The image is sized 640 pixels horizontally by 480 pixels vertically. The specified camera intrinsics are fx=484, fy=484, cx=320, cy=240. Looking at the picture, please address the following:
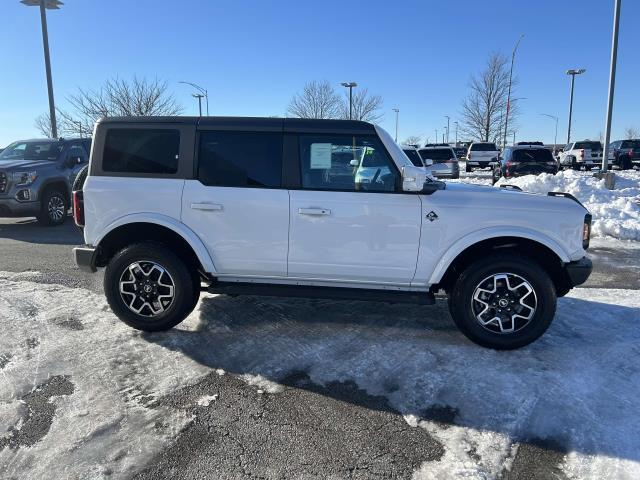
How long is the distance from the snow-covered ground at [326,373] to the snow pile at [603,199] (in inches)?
188

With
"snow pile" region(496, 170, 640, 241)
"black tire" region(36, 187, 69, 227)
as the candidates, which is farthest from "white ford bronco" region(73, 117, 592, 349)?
"black tire" region(36, 187, 69, 227)

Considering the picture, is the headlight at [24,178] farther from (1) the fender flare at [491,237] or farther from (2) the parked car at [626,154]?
(2) the parked car at [626,154]

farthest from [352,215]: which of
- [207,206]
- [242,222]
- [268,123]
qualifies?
[207,206]

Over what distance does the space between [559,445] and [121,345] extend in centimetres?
336

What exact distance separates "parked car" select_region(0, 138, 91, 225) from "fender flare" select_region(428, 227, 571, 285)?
9227 mm

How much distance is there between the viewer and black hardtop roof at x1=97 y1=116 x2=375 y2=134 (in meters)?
4.13

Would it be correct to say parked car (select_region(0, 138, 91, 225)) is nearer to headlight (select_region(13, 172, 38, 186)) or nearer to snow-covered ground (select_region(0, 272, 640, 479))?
Answer: headlight (select_region(13, 172, 38, 186))

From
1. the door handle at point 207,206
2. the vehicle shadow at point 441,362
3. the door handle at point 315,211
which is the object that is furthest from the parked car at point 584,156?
the door handle at point 207,206

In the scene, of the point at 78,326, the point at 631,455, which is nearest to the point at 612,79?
the point at 631,455

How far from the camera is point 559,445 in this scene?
110 inches

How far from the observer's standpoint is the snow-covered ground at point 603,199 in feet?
31.1

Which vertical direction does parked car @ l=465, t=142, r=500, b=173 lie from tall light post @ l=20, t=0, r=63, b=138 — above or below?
below

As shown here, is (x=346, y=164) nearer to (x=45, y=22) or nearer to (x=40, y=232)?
(x=40, y=232)

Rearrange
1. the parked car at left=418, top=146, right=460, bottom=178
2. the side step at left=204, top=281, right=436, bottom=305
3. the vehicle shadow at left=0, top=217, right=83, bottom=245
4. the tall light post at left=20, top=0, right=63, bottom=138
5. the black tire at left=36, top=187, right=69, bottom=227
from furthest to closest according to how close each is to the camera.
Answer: the parked car at left=418, top=146, right=460, bottom=178 → the tall light post at left=20, top=0, right=63, bottom=138 → the black tire at left=36, top=187, right=69, bottom=227 → the vehicle shadow at left=0, top=217, right=83, bottom=245 → the side step at left=204, top=281, right=436, bottom=305
